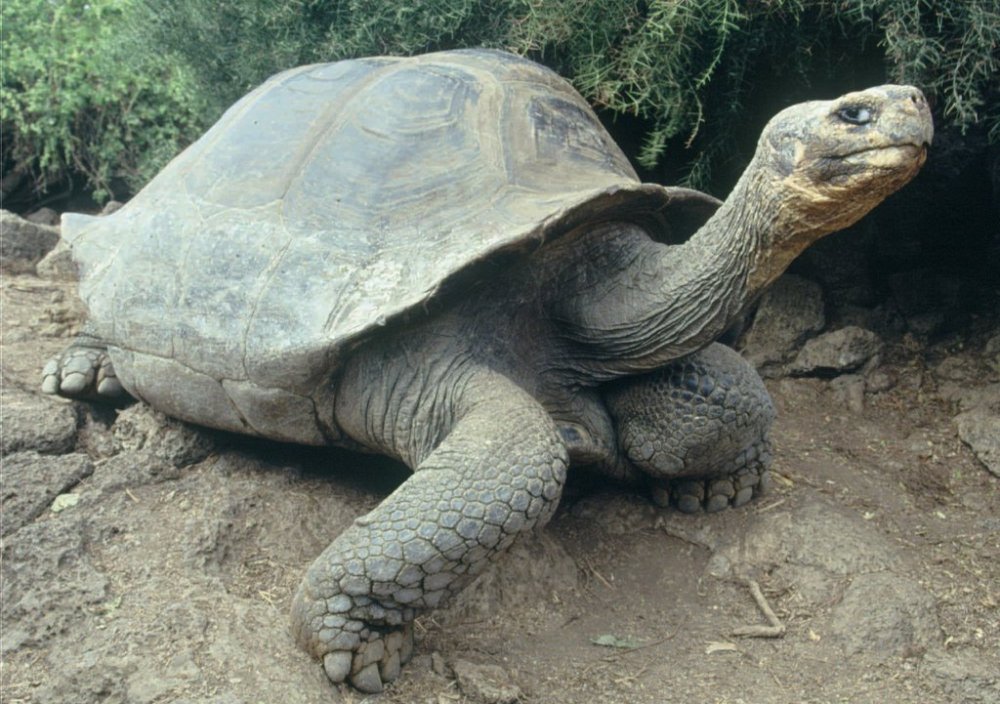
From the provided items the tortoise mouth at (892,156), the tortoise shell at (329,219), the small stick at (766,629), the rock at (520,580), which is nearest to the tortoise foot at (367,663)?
the rock at (520,580)

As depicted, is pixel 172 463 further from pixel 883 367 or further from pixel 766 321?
pixel 883 367

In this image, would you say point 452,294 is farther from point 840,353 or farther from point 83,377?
point 840,353

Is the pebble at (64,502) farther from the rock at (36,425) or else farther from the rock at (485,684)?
the rock at (485,684)

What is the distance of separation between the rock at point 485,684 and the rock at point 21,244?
12.5 ft


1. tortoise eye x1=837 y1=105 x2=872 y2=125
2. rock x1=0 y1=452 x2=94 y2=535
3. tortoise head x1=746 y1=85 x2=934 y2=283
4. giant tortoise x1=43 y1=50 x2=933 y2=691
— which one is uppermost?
tortoise eye x1=837 y1=105 x2=872 y2=125

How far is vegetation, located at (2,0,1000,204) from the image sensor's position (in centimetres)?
372

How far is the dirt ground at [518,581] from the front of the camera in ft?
8.43

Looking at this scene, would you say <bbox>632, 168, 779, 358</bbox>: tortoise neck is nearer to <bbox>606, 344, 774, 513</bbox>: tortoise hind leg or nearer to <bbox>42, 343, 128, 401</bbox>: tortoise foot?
<bbox>606, 344, 774, 513</bbox>: tortoise hind leg

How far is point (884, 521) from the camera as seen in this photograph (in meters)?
3.60

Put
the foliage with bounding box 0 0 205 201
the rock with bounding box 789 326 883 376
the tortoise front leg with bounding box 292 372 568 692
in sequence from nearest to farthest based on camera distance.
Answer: the tortoise front leg with bounding box 292 372 568 692 < the rock with bounding box 789 326 883 376 < the foliage with bounding box 0 0 205 201

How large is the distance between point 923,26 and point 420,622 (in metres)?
2.79

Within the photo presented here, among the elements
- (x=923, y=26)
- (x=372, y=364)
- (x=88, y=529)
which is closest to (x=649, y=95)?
(x=923, y=26)

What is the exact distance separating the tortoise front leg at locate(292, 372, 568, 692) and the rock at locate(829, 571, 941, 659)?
39.9 inches

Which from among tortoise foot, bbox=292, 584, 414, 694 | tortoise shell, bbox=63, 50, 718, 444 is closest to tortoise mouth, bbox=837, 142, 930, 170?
tortoise shell, bbox=63, 50, 718, 444
